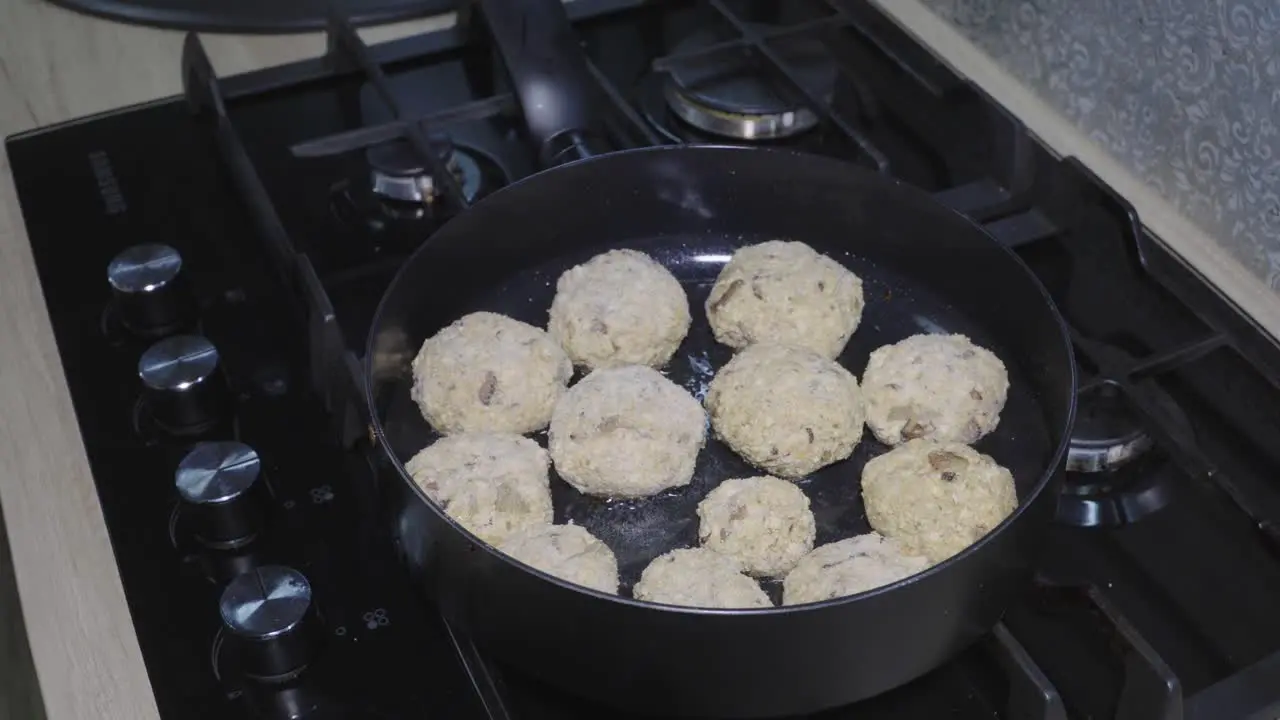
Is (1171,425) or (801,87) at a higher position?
(801,87)

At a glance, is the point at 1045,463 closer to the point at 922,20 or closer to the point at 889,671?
the point at 889,671

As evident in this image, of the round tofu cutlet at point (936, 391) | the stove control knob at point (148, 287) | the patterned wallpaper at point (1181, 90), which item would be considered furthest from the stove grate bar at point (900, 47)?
the stove control knob at point (148, 287)

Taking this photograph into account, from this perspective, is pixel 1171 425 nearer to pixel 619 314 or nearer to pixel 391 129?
pixel 619 314

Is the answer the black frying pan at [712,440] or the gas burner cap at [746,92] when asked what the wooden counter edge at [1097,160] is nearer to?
the gas burner cap at [746,92]

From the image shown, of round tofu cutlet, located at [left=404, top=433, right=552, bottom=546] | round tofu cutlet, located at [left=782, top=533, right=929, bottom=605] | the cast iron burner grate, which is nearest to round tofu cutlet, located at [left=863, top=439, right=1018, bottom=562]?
round tofu cutlet, located at [left=782, top=533, right=929, bottom=605]

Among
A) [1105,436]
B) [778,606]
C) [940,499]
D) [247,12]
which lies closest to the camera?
[778,606]

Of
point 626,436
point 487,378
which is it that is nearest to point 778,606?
point 626,436
